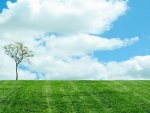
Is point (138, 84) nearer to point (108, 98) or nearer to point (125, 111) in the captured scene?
point (108, 98)

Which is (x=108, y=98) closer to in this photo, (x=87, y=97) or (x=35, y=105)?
(x=87, y=97)

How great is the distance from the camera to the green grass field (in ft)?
122

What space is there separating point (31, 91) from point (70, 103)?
8.62 metres

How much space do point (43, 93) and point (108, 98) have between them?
25.4ft

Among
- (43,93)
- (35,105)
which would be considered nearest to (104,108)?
(35,105)

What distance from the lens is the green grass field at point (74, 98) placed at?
37281mm

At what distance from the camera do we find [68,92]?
46094 millimetres

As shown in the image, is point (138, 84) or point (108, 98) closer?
point (108, 98)

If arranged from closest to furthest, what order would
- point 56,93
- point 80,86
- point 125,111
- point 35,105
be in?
point 125,111
point 35,105
point 56,93
point 80,86

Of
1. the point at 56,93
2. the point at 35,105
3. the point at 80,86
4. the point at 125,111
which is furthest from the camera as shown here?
the point at 80,86

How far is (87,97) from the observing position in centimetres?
4294

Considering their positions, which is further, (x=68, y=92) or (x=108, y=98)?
(x=68, y=92)

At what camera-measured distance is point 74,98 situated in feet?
138

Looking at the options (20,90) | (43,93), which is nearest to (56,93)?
(43,93)
